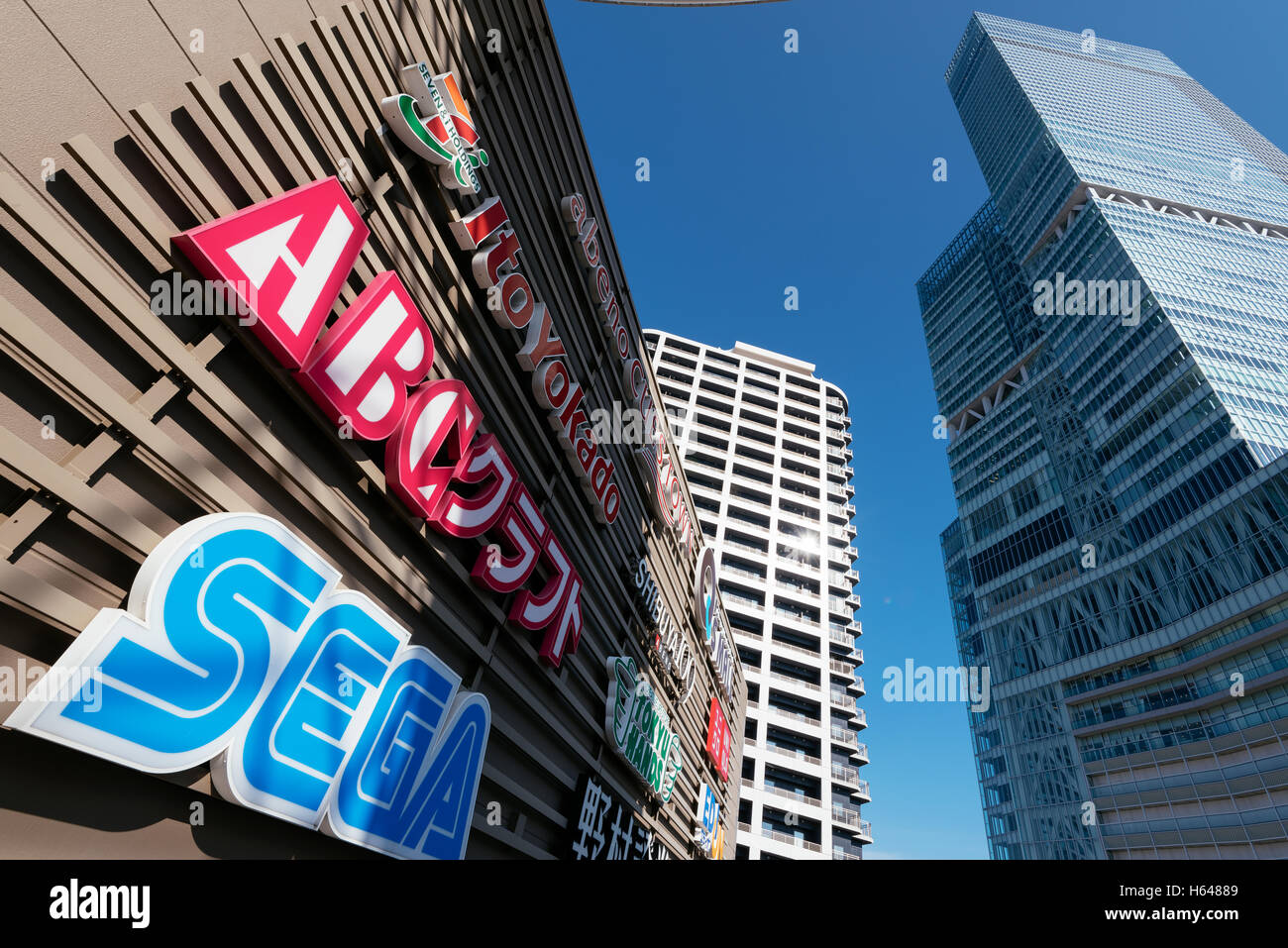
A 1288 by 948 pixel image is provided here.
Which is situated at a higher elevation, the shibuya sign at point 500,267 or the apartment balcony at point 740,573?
the apartment balcony at point 740,573

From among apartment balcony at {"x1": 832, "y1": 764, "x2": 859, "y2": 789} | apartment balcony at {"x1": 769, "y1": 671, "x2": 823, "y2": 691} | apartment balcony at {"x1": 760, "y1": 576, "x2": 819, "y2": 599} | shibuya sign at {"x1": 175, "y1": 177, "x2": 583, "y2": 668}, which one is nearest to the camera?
shibuya sign at {"x1": 175, "y1": 177, "x2": 583, "y2": 668}

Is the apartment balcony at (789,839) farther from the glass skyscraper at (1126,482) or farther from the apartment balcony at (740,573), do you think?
the glass skyscraper at (1126,482)

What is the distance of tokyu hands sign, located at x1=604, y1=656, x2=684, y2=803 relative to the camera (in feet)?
29.1

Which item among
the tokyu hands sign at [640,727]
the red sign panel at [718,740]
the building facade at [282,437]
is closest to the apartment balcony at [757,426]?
the red sign panel at [718,740]

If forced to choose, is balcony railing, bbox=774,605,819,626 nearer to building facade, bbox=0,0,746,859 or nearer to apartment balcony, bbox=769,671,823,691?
apartment balcony, bbox=769,671,823,691

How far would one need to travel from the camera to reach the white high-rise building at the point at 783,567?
41.3 metres

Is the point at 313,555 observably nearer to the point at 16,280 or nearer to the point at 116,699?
the point at 116,699

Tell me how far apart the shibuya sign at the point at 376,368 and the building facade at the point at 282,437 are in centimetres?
3

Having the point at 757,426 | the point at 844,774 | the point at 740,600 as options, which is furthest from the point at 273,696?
the point at 757,426

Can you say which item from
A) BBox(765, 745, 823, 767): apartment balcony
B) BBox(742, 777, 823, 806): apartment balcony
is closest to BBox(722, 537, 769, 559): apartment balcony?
BBox(765, 745, 823, 767): apartment balcony

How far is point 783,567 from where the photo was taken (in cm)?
5278

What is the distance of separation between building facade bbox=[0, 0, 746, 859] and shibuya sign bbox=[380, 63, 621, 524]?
0.05 meters

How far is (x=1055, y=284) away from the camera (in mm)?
72938

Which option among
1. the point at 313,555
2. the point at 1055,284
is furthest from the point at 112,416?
the point at 1055,284
